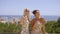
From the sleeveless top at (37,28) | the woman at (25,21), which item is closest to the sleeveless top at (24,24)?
the woman at (25,21)

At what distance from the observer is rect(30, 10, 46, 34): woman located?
174 cm

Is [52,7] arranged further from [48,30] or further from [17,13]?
[17,13]

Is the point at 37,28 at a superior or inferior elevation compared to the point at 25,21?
inferior

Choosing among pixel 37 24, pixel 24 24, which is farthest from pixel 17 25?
pixel 37 24

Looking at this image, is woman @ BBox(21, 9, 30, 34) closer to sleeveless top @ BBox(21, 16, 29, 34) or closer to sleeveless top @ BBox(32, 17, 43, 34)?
sleeveless top @ BBox(21, 16, 29, 34)

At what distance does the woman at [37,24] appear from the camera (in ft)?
5.72

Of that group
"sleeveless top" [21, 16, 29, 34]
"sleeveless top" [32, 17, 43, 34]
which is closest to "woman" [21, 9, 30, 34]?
"sleeveless top" [21, 16, 29, 34]

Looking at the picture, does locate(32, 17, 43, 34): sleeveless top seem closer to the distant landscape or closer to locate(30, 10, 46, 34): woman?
locate(30, 10, 46, 34): woman

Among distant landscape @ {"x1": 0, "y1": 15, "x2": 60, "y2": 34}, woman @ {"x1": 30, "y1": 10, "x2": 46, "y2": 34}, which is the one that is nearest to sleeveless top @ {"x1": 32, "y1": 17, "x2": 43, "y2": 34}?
woman @ {"x1": 30, "y1": 10, "x2": 46, "y2": 34}

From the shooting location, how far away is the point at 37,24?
69.4 inches

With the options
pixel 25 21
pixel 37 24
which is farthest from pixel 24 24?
pixel 37 24

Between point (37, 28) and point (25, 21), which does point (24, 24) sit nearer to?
point (25, 21)

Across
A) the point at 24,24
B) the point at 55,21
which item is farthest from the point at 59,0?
the point at 24,24

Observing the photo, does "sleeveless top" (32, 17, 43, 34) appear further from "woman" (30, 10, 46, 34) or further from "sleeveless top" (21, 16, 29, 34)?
"sleeveless top" (21, 16, 29, 34)
